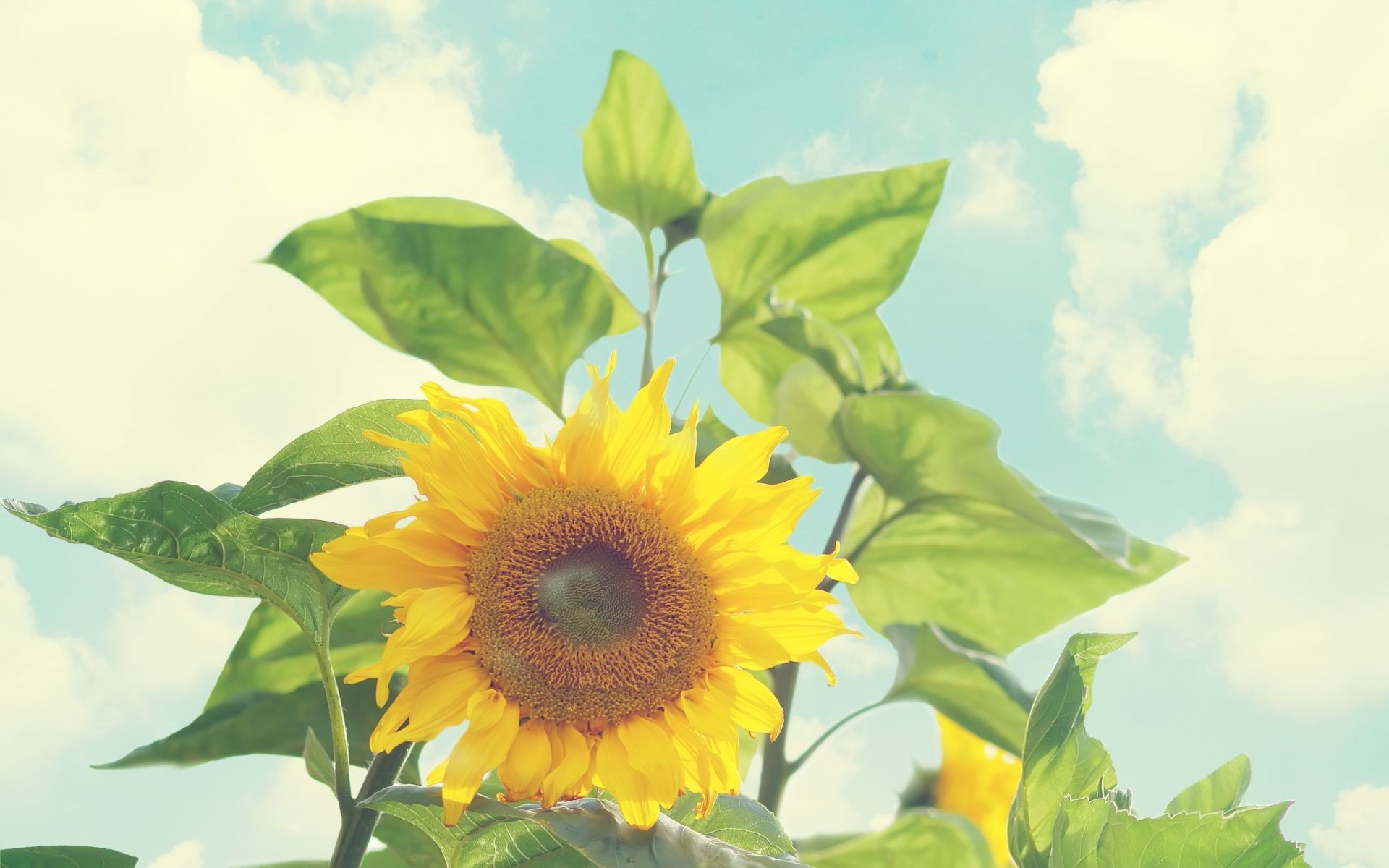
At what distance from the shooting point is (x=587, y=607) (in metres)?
0.42

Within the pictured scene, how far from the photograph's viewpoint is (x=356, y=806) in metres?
0.37

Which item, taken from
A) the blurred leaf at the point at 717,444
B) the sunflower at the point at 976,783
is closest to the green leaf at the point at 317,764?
the blurred leaf at the point at 717,444

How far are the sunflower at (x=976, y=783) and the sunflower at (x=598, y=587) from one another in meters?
0.39

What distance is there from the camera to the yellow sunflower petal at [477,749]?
0.36 meters

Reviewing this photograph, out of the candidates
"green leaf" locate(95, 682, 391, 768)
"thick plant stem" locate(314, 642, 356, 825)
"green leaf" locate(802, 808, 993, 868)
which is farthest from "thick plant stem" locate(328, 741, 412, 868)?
"green leaf" locate(802, 808, 993, 868)

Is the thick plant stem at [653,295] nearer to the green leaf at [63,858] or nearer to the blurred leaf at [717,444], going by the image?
the blurred leaf at [717,444]

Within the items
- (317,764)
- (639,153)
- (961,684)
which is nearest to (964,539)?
(961,684)

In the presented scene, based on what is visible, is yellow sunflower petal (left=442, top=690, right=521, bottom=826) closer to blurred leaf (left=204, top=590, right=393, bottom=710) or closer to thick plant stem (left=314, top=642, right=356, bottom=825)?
thick plant stem (left=314, top=642, right=356, bottom=825)

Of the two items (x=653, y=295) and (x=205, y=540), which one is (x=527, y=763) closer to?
(x=205, y=540)

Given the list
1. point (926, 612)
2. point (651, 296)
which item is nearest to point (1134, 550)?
point (926, 612)

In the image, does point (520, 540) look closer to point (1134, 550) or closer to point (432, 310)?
point (432, 310)

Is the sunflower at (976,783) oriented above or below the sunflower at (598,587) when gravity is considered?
above

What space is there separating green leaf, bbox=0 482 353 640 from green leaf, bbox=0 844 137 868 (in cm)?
10

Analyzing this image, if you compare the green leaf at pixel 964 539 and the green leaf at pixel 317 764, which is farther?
the green leaf at pixel 964 539
